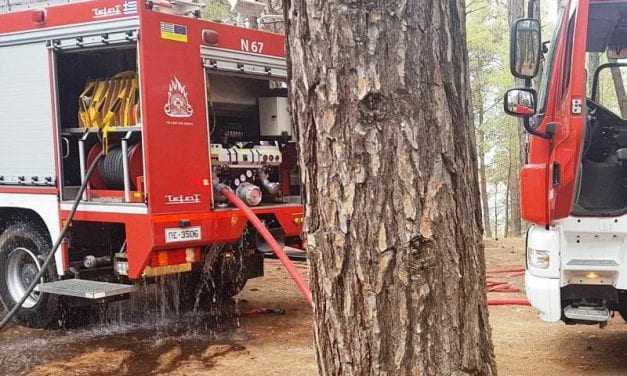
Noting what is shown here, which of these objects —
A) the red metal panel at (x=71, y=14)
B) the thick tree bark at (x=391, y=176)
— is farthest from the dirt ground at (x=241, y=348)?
the thick tree bark at (x=391, y=176)

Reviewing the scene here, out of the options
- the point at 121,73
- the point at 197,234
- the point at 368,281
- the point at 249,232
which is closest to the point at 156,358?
the point at 197,234

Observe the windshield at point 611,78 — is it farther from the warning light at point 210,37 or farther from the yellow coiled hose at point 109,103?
the yellow coiled hose at point 109,103

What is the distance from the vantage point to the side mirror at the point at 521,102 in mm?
4426

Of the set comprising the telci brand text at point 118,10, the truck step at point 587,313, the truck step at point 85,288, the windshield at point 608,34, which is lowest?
the truck step at point 587,313

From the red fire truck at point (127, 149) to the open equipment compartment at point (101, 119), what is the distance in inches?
0.5

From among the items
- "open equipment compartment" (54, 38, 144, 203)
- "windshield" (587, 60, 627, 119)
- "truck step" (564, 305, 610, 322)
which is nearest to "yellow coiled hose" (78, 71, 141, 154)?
"open equipment compartment" (54, 38, 144, 203)

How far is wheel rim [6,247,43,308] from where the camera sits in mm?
6613

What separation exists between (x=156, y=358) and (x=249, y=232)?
1.62 metres

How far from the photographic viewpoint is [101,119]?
6.25m

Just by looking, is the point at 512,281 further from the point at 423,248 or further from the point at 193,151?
the point at 423,248

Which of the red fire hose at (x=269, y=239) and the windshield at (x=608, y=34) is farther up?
the windshield at (x=608, y=34)

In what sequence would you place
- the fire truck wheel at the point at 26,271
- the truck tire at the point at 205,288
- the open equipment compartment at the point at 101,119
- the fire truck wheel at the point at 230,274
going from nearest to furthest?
1. the open equipment compartment at the point at 101,119
2. the fire truck wheel at the point at 26,271
3. the fire truck wheel at the point at 230,274
4. the truck tire at the point at 205,288

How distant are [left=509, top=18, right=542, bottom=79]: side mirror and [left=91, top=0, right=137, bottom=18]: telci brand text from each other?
299 centimetres

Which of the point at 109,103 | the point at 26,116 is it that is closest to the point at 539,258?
the point at 109,103
